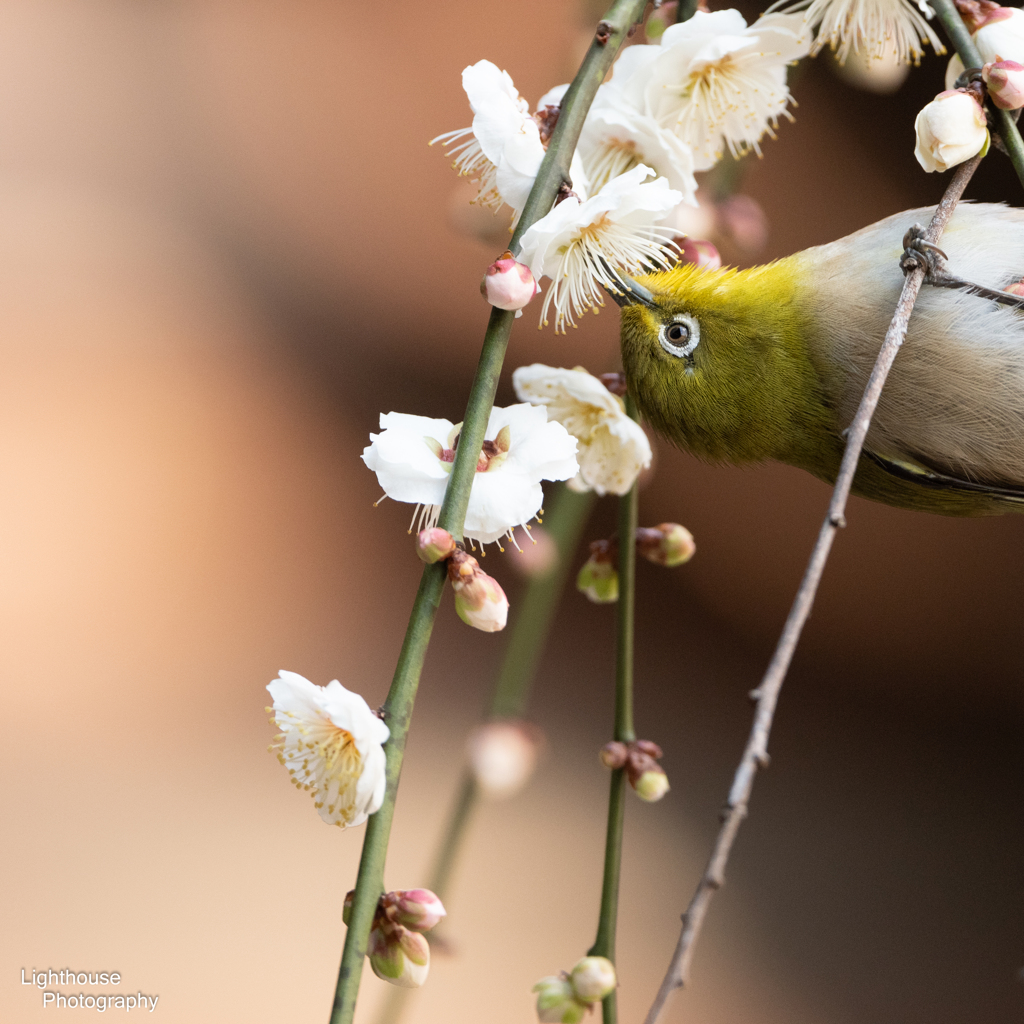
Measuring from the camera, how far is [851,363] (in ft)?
1.42

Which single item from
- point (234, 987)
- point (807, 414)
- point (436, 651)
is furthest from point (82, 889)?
point (807, 414)

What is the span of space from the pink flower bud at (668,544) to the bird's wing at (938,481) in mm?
88

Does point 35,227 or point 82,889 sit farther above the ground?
point 35,227

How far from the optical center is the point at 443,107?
97cm

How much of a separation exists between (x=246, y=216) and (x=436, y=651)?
0.45 meters

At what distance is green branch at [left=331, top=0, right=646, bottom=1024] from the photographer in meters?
0.27

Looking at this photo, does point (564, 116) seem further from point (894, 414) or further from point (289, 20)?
point (289, 20)

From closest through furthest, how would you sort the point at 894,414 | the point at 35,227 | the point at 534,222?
1. the point at 534,222
2. the point at 894,414
3. the point at 35,227

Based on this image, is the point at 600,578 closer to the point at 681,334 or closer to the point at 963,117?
the point at 681,334

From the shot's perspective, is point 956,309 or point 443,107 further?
point 443,107

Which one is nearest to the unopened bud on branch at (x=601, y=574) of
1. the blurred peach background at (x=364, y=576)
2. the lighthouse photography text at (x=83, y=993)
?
the lighthouse photography text at (x=83, y=993)

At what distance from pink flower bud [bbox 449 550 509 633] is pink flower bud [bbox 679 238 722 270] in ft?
0.70

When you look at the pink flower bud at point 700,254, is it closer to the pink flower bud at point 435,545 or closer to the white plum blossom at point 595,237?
the white plum blossom at point 595,237

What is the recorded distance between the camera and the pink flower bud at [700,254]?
0.44 metres
